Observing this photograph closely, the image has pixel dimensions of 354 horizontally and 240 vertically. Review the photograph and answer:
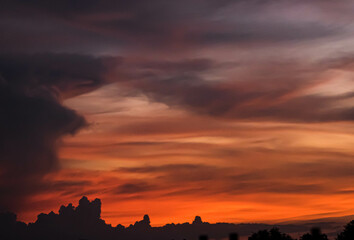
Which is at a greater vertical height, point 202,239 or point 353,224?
point 353,224

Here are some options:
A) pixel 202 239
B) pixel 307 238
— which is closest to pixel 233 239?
pixel 202 239

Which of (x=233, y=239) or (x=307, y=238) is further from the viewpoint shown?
(x=307, y=238)

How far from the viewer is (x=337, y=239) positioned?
412ft

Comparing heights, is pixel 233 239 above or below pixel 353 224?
Answer: below

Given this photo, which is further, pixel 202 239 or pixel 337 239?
pixel 337 239

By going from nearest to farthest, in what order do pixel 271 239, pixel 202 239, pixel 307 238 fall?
1. pixel 202 239
2. pixel 271 239
3. pixel 307 238

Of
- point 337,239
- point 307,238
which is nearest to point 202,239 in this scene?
point 307,238

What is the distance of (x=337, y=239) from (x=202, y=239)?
6158cm

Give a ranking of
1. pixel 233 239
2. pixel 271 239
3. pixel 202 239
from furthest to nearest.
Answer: pixel 271 239
pixel 202 239
pixel 233 239

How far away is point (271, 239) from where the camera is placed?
10688 centimetres

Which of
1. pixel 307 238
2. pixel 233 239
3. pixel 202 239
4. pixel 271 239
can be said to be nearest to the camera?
pixel 233 239

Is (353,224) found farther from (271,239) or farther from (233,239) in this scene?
(233,239)

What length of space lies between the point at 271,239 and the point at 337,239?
942 inches

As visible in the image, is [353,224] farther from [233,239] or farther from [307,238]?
[233,239]
